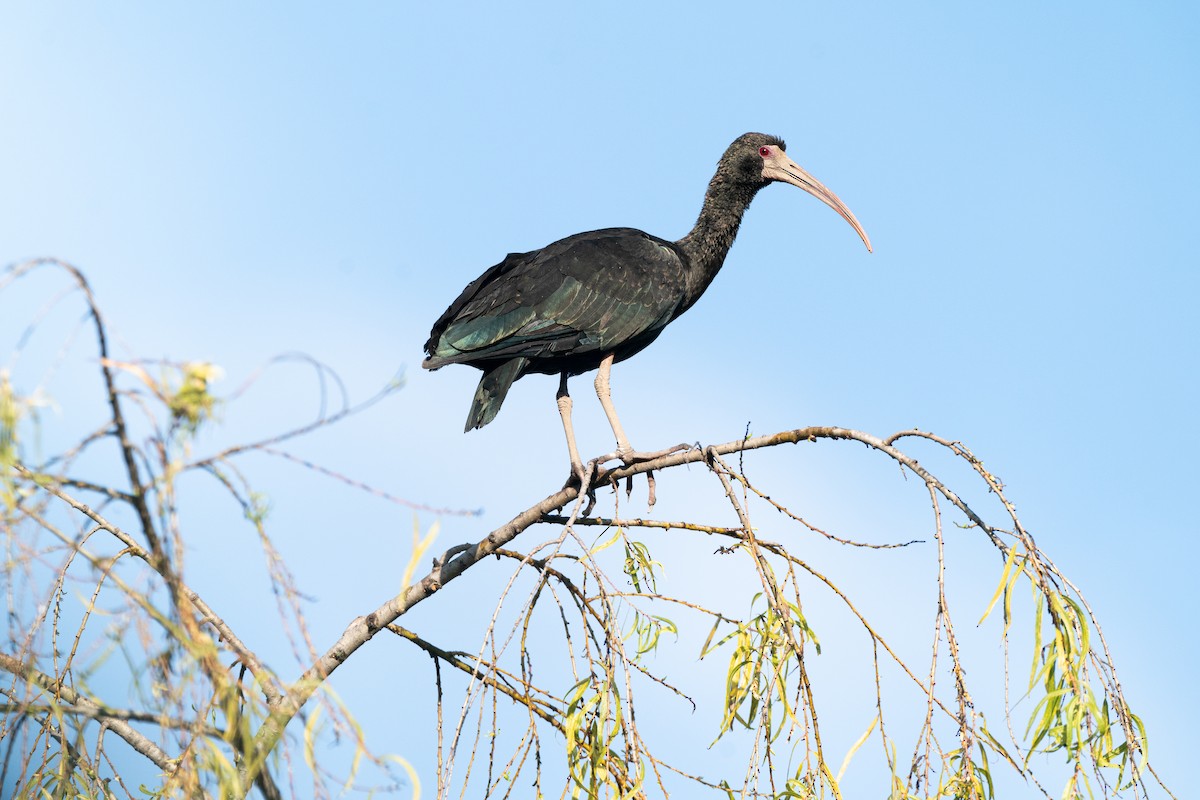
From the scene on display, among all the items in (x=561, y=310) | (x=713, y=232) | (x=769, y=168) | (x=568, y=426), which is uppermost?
(x=769, y=168)

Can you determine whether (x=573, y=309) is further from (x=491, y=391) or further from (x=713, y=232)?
(x=713, y=232)

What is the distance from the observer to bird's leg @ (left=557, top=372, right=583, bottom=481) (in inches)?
216

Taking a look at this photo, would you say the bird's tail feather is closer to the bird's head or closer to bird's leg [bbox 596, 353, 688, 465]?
bird's leg [bbox 596, 353, 688, 465]

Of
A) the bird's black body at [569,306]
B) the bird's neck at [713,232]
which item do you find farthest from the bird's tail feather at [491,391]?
the bird's neck at [713,232]

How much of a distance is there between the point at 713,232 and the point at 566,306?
146 cm

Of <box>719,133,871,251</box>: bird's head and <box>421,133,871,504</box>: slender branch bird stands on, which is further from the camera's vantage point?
<box>719,133,871,251</box>: bird's head

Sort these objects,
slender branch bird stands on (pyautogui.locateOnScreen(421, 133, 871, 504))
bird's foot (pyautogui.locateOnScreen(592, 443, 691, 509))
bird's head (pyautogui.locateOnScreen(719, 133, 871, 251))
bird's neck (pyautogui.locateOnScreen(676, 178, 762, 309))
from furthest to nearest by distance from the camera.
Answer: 1. bird's head (pyautogui.locateOnScreen(719, 133, 871, 251))
2. bird's neck (pyautogui.locateOnScreen(676, 178, 762, 309))
3. slender branch bird stands on (pyautogui.locateOnScreen(421, 133, 871, 504))
4. bird's foot (pyautogui.locateOnScreen(592, 443, 691, 509))

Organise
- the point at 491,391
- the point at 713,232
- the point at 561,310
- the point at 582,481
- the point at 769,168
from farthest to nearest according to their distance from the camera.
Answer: the point at 769,168 < the point at 713,232 < the point at 561,310 < the point at 491,391 < the point at 582,481

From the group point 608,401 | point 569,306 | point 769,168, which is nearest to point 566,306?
point 569,306

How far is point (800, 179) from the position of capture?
7.76 meters

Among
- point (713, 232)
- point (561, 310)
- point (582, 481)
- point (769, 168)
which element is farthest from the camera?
point (769, 168)

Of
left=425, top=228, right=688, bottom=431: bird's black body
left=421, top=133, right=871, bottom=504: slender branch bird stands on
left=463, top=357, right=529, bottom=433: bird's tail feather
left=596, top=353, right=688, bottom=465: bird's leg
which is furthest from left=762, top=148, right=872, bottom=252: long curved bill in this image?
left=463, top=357, right=529, bottom=433: bird's tail feather

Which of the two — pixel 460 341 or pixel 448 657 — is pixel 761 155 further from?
pixel 448 657

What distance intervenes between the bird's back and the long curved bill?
1222 millimetres
